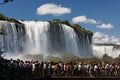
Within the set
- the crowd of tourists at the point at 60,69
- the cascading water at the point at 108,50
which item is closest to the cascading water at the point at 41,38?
the crowd of tourists at the point at 60,69

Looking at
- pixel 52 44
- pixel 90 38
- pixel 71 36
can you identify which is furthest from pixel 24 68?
pixel 90 38

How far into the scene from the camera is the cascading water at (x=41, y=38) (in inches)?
2653

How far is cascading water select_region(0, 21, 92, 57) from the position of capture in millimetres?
67375

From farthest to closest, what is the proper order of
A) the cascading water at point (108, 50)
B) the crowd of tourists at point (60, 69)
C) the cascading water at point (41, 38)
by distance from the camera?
1. the cascading water at point (108, 50)
2. the cascading water at point (41, 38)
3. the crowd of tourists at point (60, 69)

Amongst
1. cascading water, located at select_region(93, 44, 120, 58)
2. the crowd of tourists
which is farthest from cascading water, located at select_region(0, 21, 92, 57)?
cascading water, located at select_region(93, 44, 120, 58)

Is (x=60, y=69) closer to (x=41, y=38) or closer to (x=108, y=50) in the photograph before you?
(x=41, y=38)

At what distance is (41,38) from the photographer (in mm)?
78250

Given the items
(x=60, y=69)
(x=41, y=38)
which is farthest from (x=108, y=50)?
(x=60, y=69)

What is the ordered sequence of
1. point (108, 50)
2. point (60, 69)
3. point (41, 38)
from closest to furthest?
point (60, 69) < point (41, 38) < point (108, 50)

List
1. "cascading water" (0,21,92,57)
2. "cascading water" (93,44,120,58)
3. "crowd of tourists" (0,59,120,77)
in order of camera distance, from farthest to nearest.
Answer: "cascading water" (93,44,120,58)
"cascading water" (0,21,92,57)
"crowd of tourists" (0,59,120,77)

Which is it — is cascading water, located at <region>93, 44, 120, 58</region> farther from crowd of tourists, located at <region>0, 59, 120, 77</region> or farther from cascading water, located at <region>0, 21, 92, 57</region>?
crowd of tourists, located at <region>0, 59, 120, 77</region>

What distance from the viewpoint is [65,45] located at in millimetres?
84875

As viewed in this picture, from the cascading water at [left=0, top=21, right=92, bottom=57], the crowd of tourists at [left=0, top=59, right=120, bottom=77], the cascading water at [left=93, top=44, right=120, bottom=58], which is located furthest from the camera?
the cascading water at [left=93, top=44, right=120, bottom=58]

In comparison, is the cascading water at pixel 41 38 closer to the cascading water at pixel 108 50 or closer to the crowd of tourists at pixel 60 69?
the crowd of tourists at pixel 60 69
